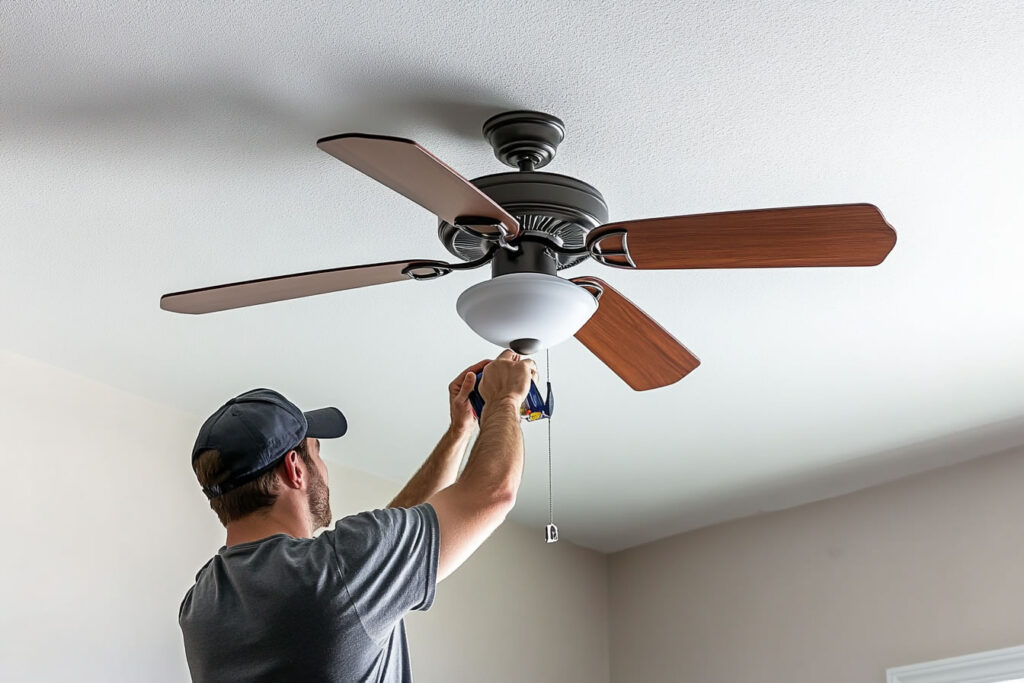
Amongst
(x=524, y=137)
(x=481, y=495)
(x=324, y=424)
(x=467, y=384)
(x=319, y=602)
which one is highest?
(x=524, y=137)

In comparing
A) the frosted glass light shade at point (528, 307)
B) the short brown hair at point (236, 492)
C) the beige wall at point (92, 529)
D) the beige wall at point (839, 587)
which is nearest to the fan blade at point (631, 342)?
the frosted glass light shade at point (528, 307)

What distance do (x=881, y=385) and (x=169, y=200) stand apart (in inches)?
70.6

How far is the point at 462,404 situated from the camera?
1.89m

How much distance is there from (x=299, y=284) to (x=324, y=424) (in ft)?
0.76

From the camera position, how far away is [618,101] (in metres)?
1.83

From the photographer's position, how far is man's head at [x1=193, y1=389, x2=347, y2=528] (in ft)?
5.24

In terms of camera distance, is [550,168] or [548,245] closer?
[548,245]

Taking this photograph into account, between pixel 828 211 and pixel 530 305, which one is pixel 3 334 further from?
pixel 828 211

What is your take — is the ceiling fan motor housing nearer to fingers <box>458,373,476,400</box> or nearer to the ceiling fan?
the ceiling fan

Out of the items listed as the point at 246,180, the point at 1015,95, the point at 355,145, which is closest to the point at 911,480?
the point at 1015,95

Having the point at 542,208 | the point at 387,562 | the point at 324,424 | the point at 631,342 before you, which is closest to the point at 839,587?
the point at 631,342

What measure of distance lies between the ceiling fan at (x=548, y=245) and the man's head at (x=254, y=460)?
0.81 ft

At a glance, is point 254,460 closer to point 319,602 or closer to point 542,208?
point 319,602

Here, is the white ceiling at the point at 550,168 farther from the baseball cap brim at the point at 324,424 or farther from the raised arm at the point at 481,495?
the raised arm at the point at 481,495
